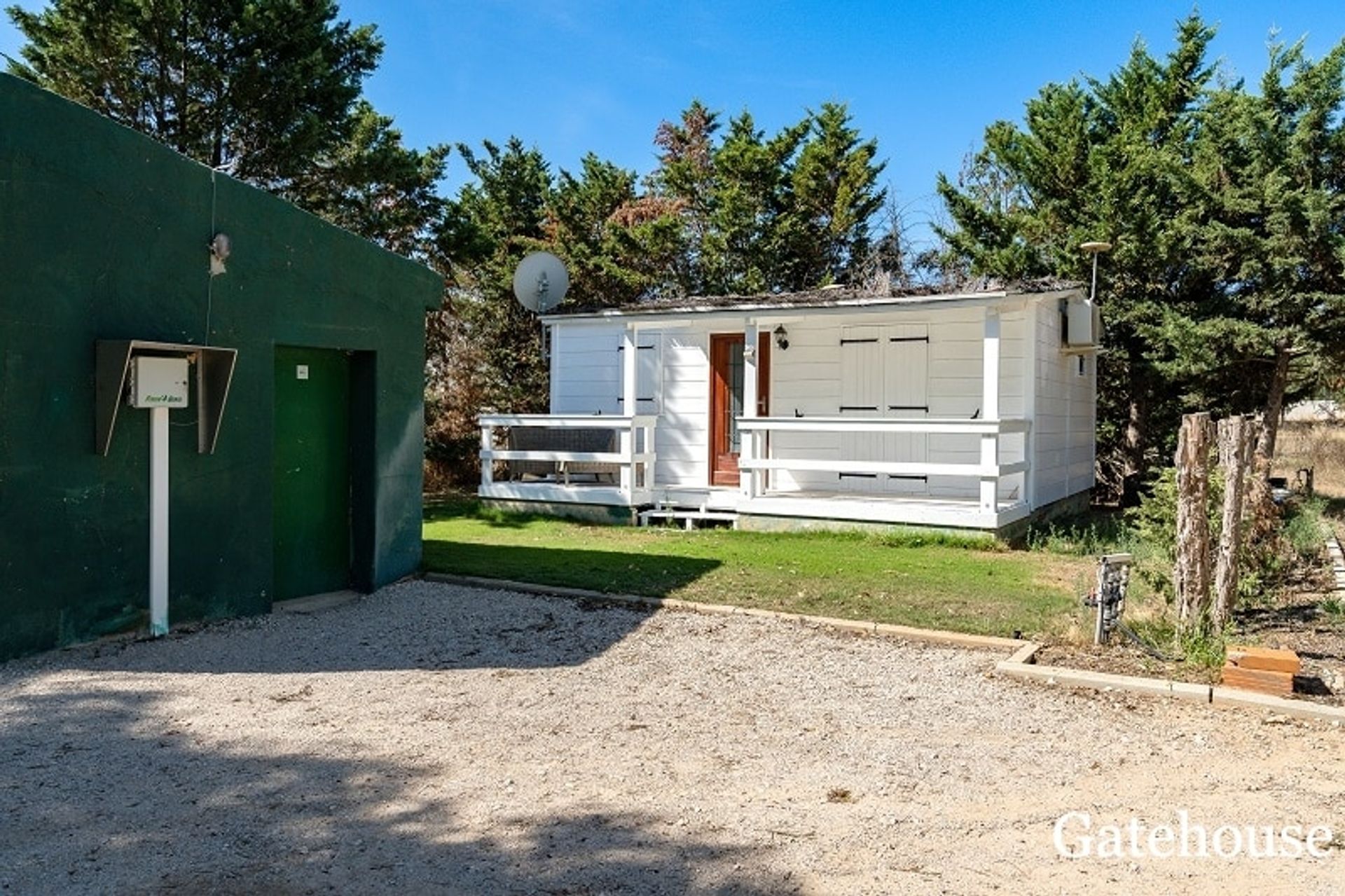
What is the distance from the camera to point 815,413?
41.8ft

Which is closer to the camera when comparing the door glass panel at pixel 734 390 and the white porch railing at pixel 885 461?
the white porch railing at pixel 885 461

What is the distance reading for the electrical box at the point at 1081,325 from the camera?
12.8 m

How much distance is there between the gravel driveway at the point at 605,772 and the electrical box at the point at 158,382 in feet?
4.65

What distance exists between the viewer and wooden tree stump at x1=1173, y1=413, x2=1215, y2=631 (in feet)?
18.2

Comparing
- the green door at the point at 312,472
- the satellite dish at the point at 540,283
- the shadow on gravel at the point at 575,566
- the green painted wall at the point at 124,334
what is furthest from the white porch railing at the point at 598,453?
the green painted wall at the point at 124,334

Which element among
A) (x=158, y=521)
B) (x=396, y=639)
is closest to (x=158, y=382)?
(x=158, y=521)

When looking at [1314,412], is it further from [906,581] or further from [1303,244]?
[906,581]

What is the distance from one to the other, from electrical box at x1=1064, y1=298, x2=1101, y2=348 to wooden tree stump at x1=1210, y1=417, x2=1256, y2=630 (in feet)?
24.7

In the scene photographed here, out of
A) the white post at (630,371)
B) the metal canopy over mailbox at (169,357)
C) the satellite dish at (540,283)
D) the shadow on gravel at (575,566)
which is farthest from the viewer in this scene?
the satellite dish at (540,283)

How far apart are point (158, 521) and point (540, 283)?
9.16m

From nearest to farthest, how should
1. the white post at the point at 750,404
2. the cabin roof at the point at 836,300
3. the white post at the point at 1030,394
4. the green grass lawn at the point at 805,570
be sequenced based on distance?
the green grass lawn at the point at 805,570 → the cabin roof at the point at 836,300 → the white post at the point at 1030,394 → the white post at the point at 750,404

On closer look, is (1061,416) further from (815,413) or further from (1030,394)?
(815,413)

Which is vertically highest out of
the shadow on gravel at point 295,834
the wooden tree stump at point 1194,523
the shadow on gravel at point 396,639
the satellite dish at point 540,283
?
the satellite dish at point 540,283

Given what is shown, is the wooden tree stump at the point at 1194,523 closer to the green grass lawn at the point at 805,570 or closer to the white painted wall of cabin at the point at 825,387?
the green grass lawn at the point at 805,570
